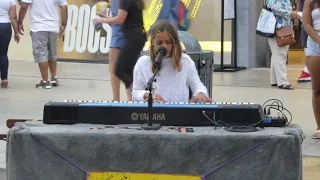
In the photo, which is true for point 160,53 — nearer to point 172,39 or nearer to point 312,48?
point 172,39

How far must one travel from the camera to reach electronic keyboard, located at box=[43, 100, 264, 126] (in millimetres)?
3801

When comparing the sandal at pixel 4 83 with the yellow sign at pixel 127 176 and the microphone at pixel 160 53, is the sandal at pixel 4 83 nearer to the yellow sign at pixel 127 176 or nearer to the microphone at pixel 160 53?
the microphone at pixel 160 53

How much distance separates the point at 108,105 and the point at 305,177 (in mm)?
2425

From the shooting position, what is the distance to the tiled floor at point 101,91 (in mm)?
8570

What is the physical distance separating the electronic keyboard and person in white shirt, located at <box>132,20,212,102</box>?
822 millimetres

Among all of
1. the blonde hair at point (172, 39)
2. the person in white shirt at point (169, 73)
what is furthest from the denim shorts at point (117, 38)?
the blonde hair at point (172, 39)

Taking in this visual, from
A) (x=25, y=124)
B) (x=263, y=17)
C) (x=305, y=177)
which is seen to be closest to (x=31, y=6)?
(x=263, y=17)

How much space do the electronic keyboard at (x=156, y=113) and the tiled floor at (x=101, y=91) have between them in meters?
2.74

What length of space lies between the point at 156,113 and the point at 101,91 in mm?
6785

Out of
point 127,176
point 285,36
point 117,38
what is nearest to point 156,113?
point 127,176

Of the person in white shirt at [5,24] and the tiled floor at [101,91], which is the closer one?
the tiled floor at [101,91]

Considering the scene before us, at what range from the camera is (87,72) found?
43.2 feet

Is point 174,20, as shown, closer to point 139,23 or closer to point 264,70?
point 139,23

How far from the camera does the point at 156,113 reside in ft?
12.7
